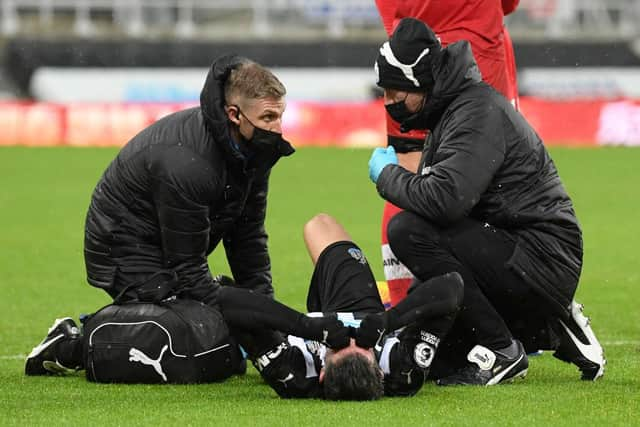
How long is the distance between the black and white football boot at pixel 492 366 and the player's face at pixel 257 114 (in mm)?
1304

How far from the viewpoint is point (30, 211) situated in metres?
16.3

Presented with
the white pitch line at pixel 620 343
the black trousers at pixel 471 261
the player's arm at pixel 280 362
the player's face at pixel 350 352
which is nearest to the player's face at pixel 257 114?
the black trousers at pixel 471 261

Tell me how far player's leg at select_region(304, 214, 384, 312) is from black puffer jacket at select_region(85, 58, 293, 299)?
1.43ft

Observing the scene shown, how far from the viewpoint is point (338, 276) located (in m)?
5.95

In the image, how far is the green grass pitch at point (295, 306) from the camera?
5324mm

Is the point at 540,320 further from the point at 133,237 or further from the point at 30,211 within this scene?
the point at 30,211

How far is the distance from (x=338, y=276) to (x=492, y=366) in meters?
0.77

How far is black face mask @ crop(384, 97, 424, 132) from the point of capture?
6.18 meters

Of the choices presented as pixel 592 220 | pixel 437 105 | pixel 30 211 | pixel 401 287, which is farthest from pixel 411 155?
pixel 30 211

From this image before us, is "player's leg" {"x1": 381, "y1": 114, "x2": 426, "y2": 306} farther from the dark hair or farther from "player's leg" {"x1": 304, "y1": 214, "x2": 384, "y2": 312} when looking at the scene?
the dark hair

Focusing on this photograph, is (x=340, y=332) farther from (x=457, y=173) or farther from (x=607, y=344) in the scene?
(x=607, y=344)

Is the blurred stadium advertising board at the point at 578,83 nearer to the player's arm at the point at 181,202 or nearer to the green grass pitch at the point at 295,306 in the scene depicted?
the green grass pitch at the point at 295,306

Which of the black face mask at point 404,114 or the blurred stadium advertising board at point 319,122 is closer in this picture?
the black face mask at point 404,114

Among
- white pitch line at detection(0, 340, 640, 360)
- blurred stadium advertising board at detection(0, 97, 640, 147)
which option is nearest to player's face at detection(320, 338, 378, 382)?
white pitch line at detection(0, 340, 640, 360)
